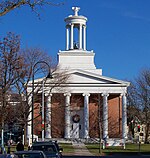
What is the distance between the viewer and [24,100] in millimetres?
56125

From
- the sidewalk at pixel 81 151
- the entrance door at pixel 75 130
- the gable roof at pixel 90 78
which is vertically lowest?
the sidewalk at pixel 81 151

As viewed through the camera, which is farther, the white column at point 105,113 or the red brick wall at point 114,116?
the red brick wall at point 114,116

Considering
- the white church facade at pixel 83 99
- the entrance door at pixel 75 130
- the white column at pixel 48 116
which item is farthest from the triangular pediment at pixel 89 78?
the entrance door at pixel 75 130

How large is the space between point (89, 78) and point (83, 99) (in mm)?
4777

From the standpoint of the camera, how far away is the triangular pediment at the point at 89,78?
2904 inches

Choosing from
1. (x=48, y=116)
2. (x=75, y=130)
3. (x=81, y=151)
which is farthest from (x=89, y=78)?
(x=81, y=151)

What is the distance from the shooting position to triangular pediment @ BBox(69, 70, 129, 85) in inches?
2904

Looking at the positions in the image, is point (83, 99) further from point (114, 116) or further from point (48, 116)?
point (48, 116)

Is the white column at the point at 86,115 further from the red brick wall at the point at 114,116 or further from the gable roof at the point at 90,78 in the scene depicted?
the red brick wall at the point at 114,116

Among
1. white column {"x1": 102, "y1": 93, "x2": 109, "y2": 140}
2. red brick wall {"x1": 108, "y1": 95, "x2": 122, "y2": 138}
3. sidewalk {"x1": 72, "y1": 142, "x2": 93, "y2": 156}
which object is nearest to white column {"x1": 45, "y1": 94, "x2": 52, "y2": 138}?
sidewalk {"x1": 72, "y1": 142, "x2": 93, "y2": 156}

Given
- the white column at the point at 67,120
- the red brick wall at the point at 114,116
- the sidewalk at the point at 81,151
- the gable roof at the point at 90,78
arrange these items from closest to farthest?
the sidewalk at the point at 81,151 → the white column at the point at 67,120 → the gable roof at the point at 90,78 → the red brick wall at the point at 114,116

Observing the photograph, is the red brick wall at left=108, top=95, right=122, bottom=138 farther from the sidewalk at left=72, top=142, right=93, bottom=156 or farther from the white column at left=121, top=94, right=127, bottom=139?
the sidewalk at left=72, top=142, right=93, bottom=156

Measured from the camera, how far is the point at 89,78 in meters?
74.3

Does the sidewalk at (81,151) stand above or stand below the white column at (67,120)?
below
